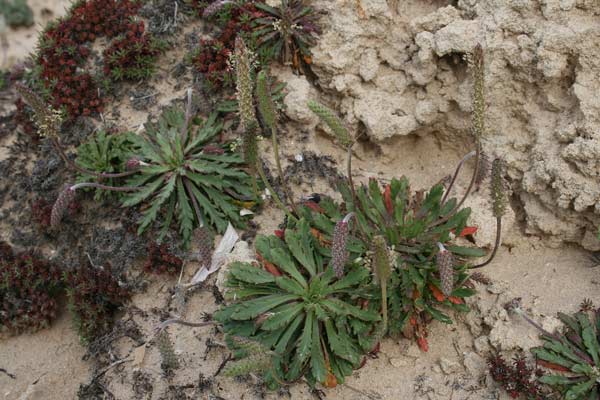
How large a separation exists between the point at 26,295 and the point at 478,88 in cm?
422

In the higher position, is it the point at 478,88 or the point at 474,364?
the point at 478,88

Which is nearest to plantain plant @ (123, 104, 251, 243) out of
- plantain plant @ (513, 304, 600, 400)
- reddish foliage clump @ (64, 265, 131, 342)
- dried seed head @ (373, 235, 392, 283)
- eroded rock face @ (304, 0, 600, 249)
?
reddish foliage clump @ (64, 265, 131, 342)

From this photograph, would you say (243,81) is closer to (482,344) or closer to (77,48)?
(482,344)

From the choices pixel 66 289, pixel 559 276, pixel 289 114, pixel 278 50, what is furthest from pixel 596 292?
pixel 66 289

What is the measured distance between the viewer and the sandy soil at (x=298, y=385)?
416 centimetres

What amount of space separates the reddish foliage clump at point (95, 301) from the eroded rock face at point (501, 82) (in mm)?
2688

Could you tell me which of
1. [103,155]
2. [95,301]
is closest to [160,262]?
[95,301]

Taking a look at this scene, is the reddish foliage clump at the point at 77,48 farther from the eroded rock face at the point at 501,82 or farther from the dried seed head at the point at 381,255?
the dried seed head at the point at 381,255

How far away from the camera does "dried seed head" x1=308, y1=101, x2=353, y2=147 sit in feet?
11.6

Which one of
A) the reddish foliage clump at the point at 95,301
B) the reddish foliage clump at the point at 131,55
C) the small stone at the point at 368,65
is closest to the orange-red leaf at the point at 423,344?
the reddish foliage clump at the point at 95,301

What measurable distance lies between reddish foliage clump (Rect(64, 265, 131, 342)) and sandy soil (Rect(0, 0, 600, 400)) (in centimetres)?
15

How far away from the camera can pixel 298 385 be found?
13.6ft

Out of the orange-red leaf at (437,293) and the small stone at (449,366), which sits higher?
the orange-red leaf at (437,293)

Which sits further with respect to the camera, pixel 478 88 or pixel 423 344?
pixel 423 344
